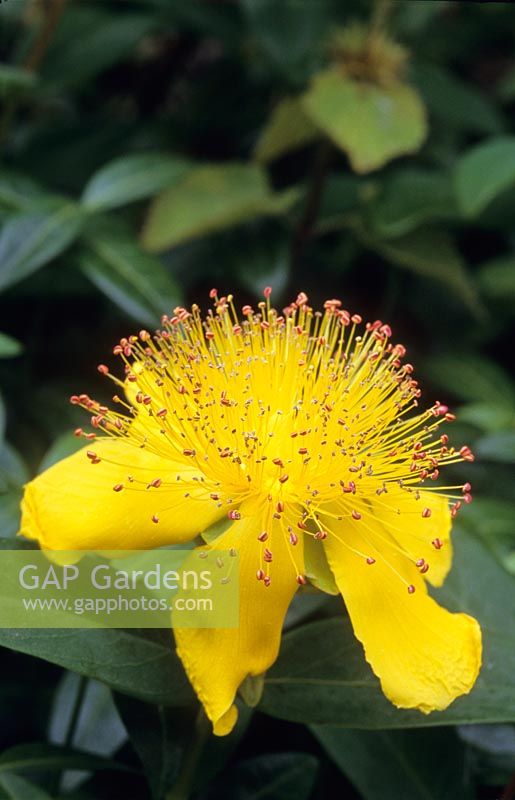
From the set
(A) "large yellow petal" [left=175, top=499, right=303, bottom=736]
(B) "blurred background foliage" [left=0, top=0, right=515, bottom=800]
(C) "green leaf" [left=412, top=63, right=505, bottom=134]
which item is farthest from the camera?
(C) "green leaf" [left=412, top=63, right=505, bottom=134]

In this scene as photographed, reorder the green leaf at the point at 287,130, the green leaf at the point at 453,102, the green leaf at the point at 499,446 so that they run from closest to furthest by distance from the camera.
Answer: the green leaf at the point at 499,446
the green leaf at the point at 287,130
the green leaf at the point at 453,102

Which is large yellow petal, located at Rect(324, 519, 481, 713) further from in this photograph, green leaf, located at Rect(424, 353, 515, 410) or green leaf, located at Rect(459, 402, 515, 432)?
green leaf, located at Rect(424, 353, 515, 410)

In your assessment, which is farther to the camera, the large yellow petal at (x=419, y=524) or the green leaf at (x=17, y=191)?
the green leaf at (x=17, y=191)

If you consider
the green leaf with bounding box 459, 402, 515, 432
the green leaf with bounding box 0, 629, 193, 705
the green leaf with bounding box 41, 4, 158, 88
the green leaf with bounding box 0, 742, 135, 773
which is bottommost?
the green leaf with bounding box 0, 742, 135, 773

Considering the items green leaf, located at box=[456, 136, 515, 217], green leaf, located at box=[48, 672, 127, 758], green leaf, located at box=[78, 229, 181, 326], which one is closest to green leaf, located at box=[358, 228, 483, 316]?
green leaf, located at box=[456, 136, 515, 217]

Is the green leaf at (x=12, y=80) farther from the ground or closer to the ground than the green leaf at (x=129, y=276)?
farther from the ground

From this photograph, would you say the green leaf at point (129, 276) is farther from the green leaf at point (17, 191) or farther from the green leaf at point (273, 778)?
the green leaf at point (273, 778)

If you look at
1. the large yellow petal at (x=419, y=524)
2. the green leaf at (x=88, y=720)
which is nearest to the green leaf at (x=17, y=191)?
the green leaf at (x=88, y=720)

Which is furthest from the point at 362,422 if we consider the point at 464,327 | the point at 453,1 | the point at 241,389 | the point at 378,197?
Result: the point at 453,1
